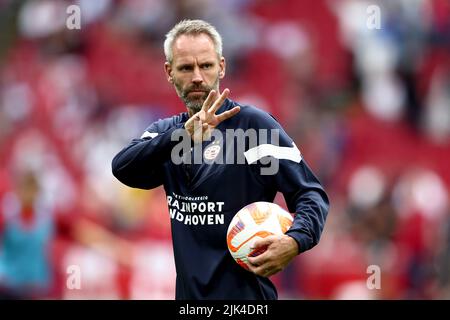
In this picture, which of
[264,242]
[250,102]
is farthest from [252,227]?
[250,102]

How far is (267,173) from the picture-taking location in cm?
447

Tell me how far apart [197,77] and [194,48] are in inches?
5.6

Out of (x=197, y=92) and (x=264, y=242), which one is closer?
(x=264, y=242)

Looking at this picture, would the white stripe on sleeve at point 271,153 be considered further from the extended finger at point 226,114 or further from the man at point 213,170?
the extended finger at point 226,114

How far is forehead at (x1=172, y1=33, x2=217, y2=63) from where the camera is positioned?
4570 millimetres

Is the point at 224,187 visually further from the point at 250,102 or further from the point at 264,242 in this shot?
the point at 250,102

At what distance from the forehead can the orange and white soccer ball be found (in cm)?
73

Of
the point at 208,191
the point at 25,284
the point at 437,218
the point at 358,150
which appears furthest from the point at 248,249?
the point at 358,150

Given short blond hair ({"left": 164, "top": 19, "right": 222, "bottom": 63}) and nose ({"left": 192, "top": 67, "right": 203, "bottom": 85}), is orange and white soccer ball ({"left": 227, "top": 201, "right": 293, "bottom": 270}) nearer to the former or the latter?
nose ({"left": 192, "top": 67, "right": 203, "bottom": 85})

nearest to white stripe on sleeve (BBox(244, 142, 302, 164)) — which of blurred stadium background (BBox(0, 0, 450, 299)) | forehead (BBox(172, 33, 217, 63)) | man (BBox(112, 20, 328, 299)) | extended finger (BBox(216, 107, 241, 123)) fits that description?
man (BBox(112, 20, 328, 299))

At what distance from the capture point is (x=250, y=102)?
12078 millimetres

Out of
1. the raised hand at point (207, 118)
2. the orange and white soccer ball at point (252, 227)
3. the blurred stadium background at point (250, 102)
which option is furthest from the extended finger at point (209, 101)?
the blurred stadium background at point (250, 102)

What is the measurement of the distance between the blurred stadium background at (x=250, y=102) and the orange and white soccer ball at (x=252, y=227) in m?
4.71

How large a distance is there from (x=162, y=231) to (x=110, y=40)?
4.39 m
